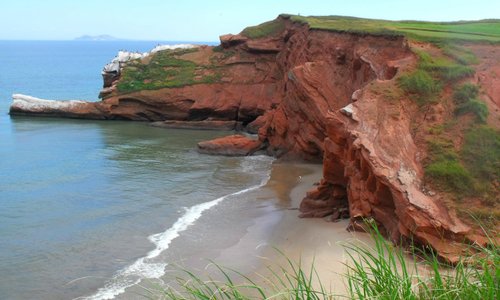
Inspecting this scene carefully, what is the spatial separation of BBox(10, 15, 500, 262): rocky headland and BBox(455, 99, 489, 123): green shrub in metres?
0.11

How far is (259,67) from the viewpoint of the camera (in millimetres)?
38562

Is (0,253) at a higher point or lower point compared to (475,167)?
lower

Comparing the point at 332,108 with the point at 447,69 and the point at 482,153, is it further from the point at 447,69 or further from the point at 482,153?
the point at 482,153

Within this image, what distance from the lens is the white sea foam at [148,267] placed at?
1202 cm

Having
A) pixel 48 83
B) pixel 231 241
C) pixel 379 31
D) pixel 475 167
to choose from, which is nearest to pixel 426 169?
pixel 475 167

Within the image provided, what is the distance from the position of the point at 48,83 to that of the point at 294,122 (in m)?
50.8

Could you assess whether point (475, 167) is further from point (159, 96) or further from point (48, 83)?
point (48, 83)

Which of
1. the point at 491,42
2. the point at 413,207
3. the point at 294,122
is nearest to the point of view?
the point at 413,207

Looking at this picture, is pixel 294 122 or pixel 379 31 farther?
pixel 294 122

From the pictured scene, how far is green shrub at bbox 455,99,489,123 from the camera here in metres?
14.6

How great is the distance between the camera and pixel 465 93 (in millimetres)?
15258

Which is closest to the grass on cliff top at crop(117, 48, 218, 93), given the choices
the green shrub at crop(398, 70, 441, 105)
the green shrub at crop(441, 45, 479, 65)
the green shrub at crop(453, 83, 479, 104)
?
the green shrub at crop(441, 45, 479, 65)

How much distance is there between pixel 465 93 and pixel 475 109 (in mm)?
662

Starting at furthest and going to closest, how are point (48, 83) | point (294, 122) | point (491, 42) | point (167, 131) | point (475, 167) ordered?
point (48, 83), point (167, 131), point (294, 122), point (491, 42), point (475, 167)
